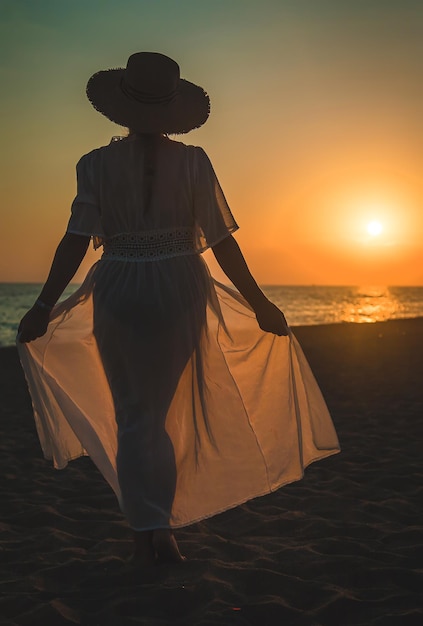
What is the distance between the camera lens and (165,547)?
3.06m

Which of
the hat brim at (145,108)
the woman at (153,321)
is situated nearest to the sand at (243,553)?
the woman at (153,321)

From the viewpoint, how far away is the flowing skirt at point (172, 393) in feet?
9.65

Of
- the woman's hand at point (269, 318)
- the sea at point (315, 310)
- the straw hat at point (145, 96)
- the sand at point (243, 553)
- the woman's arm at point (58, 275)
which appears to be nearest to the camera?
the sand at point (243, 553)

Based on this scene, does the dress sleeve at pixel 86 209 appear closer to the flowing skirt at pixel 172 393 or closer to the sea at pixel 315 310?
the flowing skirt at pixel 172 393

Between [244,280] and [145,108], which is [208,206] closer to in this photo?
[244,280]

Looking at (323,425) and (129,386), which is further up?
(129,386)

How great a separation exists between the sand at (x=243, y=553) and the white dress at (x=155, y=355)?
0.34 meters

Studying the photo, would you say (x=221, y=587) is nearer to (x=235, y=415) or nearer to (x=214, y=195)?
(x=235, y=415)

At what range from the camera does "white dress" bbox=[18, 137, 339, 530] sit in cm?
294

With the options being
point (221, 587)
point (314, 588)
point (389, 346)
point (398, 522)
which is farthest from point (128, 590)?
point (389, 346)

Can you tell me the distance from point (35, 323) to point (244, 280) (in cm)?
101

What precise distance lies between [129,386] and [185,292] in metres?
0.50

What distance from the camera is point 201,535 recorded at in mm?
3605

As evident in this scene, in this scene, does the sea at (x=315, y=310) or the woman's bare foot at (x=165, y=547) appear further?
the sea at (x=315, y=310)
